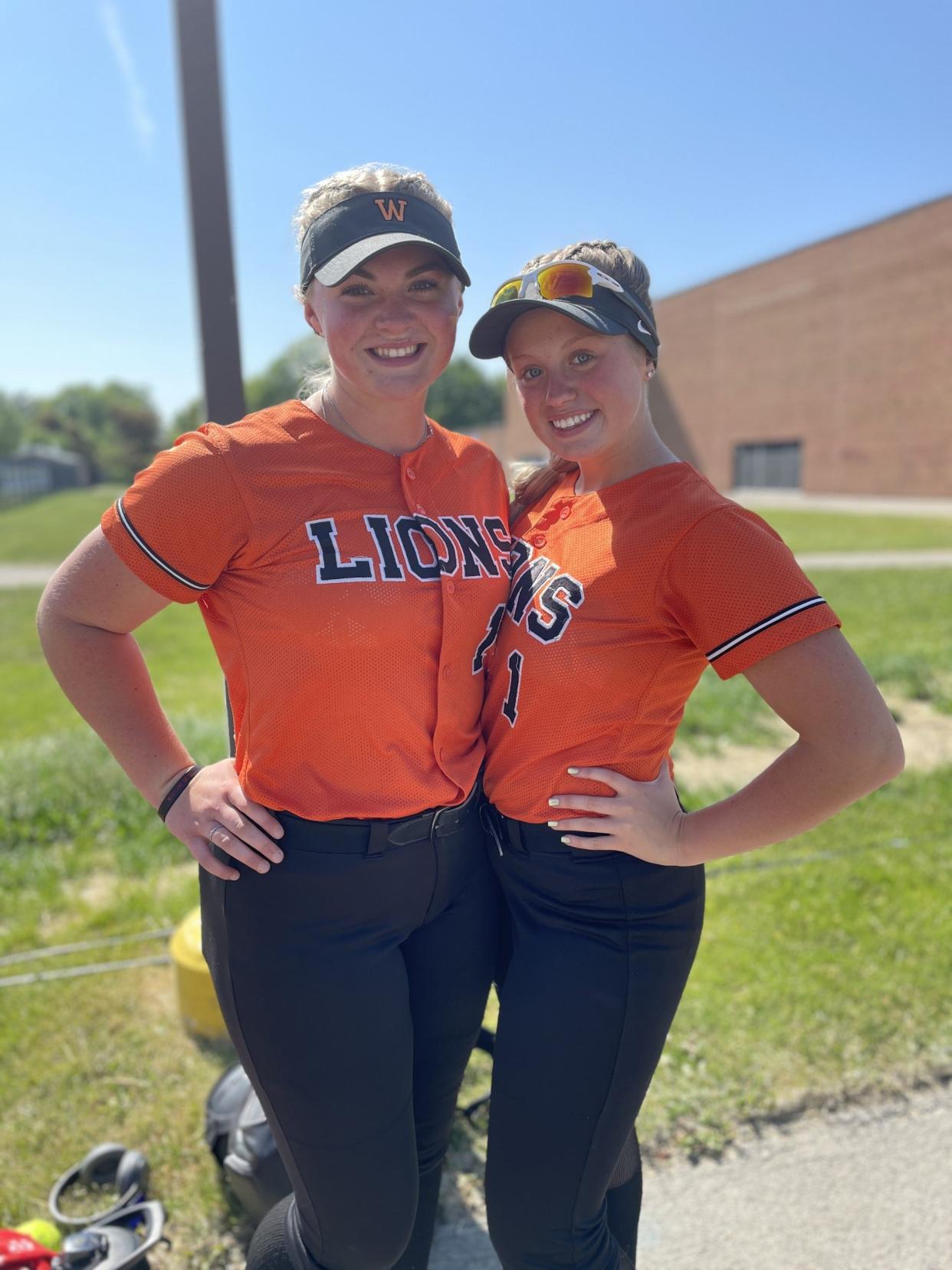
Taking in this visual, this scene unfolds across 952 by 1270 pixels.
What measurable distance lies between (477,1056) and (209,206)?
2.91 metres

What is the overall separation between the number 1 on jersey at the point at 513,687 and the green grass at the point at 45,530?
17726mm

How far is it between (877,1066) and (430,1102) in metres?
1.87

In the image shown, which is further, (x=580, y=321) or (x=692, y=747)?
(x=692, y=747)

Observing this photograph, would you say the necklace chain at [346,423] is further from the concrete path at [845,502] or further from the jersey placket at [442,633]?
the concrete path at [845,502]

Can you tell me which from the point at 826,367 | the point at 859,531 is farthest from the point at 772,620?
the point at 826,367

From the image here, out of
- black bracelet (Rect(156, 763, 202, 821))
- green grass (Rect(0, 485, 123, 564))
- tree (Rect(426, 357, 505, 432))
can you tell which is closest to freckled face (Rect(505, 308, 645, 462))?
black bracelet (Rect(156, 763, 202, 821))

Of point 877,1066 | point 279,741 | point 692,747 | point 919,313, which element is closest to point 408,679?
point 279,741

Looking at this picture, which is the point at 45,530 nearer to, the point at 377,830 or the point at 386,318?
the point at 386,318

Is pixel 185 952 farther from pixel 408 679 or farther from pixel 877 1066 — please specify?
pixel 877 1066

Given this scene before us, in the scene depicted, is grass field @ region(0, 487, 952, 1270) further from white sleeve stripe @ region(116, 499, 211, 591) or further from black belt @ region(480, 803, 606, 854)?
white sleeve stripe @ region(116, 499, 211, 591)

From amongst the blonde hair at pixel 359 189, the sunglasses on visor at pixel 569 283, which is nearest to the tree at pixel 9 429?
the blonde hair at pixel 359 189

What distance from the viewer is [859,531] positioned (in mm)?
22500

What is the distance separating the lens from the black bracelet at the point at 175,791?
188 centimetres

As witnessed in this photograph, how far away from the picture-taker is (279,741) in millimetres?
1666
